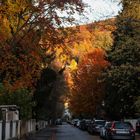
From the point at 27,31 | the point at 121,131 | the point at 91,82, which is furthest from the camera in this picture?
the point at 91,82

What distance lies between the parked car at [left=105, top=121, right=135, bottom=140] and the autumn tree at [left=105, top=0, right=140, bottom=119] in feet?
18.1

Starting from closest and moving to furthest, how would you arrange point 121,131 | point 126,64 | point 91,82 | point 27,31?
point 27,31 < point 121,131 < point 126,64 < point 91,82

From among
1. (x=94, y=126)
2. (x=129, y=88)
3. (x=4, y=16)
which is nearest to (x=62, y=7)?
(x=4, y=16)

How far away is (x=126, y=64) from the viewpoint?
45875 millimetres

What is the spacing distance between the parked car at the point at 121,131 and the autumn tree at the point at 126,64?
5519mm

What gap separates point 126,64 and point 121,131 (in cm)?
758

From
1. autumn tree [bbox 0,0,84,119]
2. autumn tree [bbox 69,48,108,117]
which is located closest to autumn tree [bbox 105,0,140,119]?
autumn tree [bbox 0,0,84,119]

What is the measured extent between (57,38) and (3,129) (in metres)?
7.64

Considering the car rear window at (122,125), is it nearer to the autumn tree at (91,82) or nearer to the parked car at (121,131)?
the parked car at (121,131)

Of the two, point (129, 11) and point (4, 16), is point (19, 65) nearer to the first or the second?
point (4, 16)

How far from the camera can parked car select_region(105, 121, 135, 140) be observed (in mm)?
40219

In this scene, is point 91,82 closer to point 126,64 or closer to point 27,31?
point 126,64

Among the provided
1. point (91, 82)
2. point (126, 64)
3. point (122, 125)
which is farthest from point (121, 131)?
point (91, 82)

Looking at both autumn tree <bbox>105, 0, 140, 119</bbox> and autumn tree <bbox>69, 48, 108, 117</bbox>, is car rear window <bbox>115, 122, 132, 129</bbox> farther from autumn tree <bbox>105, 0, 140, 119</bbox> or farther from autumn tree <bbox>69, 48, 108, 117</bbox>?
autumn tree <bbox>69, 48, 108, 117</bbox>
